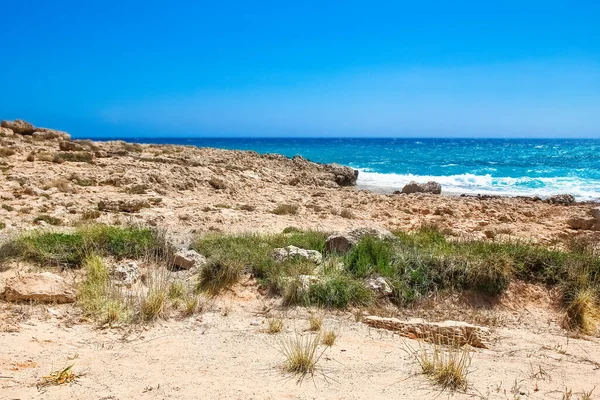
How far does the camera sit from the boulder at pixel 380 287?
20.7 feet

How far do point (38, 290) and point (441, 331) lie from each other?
4.59m

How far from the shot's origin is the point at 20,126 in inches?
917

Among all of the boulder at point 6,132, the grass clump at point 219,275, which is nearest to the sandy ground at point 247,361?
the grass clump at point 219,275

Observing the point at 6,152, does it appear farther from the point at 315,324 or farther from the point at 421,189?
the point at 421,189

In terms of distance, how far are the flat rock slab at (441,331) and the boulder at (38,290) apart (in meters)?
3.58

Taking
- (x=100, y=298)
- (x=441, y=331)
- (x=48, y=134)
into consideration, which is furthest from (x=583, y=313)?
(x=48, y=134)

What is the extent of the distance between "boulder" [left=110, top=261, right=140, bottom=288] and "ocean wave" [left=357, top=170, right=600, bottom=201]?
18494mm

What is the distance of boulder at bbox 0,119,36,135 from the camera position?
2312 centimetres

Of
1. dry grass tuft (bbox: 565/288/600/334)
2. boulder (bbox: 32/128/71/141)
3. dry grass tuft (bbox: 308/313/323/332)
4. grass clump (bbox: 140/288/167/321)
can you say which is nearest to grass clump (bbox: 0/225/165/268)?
grass clump (bbox: 140/288/167/321)

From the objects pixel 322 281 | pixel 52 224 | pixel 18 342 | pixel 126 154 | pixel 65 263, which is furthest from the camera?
pixel 126 154

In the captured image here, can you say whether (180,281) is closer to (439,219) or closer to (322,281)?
(322,281)

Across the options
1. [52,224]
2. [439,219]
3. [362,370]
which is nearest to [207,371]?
[362,370]

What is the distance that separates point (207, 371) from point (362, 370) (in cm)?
139

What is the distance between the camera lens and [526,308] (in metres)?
6.40
